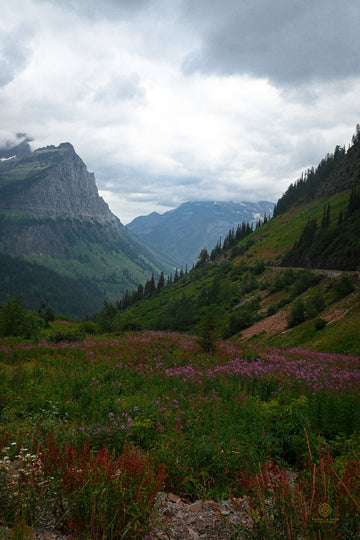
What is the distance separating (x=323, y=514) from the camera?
7.93 ft

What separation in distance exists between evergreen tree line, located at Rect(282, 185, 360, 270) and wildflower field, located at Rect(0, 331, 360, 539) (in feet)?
169

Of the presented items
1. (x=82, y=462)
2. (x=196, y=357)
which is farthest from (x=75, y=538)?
(x=196, y=357)

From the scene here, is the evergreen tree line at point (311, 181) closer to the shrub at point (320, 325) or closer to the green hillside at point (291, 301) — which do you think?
the green hillside at point (291, 301)

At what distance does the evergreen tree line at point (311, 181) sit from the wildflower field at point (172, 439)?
17725cm

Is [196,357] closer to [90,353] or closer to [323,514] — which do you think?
[90,353]

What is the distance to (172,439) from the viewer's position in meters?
4.81

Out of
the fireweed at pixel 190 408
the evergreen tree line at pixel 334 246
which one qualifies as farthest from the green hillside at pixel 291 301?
the fireweed at pixel 190 408

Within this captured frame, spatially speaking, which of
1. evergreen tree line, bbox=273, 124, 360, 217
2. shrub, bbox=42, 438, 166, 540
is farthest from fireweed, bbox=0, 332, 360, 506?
evergreen tree line, bbox=273, 124, 360, 217

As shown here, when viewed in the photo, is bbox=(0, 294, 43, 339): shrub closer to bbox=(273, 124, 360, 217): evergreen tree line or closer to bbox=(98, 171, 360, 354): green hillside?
bbox=(98, 171, 360, 354): green hillside

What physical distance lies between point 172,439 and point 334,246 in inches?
2808

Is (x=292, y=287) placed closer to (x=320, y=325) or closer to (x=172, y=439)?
(x=320, y=325)

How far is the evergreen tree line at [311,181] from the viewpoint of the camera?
164 meters

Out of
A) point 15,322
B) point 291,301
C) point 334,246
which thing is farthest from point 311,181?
point 15,322

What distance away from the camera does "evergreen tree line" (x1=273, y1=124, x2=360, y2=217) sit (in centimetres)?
16350
